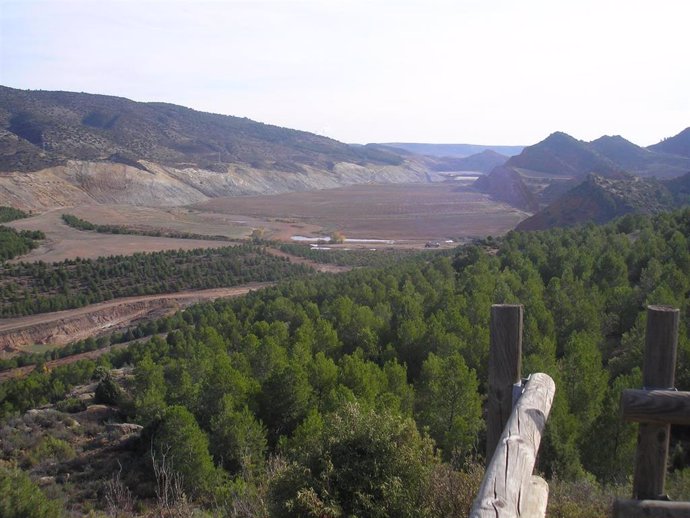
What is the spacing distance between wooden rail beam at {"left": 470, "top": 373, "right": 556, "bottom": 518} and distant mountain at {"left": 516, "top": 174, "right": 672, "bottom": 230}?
228 ft

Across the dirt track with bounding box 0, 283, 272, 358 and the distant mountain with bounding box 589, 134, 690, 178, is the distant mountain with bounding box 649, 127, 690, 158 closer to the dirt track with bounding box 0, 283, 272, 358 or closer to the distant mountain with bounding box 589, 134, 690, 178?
the distant mountain with bounding box 589, 134, 690, 178

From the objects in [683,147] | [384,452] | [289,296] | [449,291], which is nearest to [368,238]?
[289,296]

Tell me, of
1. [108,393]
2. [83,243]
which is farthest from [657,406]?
[83,243]

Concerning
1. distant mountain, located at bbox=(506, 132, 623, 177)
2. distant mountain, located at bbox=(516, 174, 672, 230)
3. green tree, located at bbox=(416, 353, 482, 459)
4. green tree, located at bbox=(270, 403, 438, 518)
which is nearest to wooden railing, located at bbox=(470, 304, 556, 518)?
green tree, located at bbox=(270, 403, 438, 518)

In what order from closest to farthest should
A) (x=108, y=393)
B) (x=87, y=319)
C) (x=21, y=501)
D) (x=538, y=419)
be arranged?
(x=538, y=419), (x=21, y=501), (x=108, y=393), (x=87, y=319)

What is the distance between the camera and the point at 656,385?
352 cm

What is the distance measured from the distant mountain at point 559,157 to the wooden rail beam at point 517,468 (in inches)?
5613

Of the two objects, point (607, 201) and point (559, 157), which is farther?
point (559, 157)

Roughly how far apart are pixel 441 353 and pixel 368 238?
237ft

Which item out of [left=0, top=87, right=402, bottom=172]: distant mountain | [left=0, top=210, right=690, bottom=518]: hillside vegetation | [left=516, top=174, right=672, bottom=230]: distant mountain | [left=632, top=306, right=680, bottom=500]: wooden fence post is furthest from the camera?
[left=0, top=87, right=402, bottom=172]: distant mountain

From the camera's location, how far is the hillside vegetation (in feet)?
22.1

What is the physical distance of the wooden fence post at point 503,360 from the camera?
3.79 m

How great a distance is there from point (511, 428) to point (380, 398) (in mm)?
10806

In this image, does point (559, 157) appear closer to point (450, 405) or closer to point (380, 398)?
point (450, 405)
